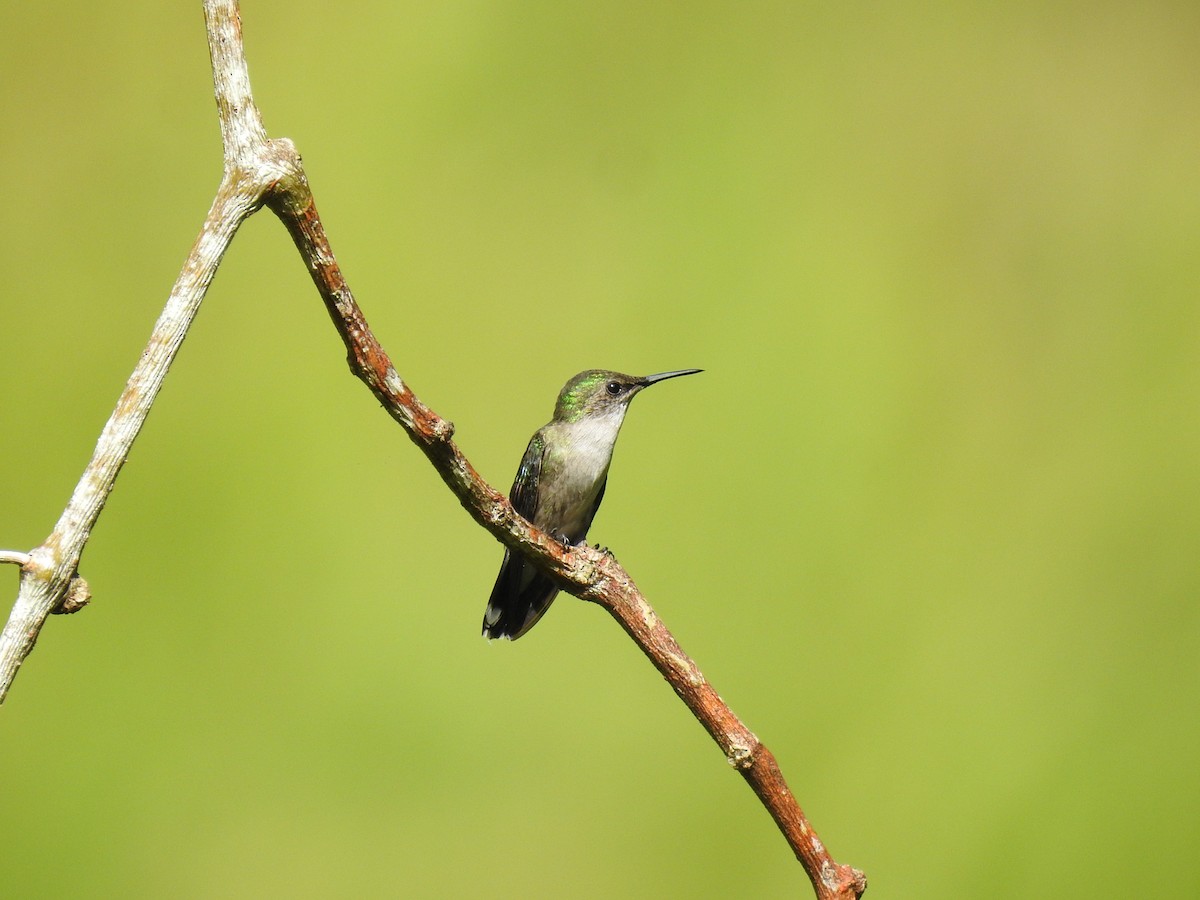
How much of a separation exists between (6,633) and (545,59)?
1.83m

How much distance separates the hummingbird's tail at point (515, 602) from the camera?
1720 millimetres

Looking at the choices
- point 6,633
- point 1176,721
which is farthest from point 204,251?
point 1176,721

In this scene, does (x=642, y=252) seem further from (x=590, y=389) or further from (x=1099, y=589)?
(x=1099, y=589)

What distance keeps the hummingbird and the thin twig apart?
64 centimetres

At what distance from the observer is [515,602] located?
1.75m

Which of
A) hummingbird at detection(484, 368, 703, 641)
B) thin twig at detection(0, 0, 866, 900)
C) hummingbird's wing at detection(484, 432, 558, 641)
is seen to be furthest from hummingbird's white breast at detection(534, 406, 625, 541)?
thin twig at detection(0, 0, 866, 900)

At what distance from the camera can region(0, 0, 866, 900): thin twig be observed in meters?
0.78

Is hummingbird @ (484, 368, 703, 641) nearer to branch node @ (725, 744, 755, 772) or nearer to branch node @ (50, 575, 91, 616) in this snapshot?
branch node @ (725, 744, 755, 772)

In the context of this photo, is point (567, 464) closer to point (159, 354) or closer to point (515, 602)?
point (515, 602)

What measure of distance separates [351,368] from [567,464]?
951 millimetres

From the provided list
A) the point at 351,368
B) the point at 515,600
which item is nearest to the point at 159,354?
the point at 351,368

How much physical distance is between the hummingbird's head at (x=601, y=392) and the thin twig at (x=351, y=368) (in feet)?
2.47

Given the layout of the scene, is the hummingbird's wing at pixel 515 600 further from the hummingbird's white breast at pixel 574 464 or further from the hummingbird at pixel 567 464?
the hummingbird's white breast at pixel 574 464

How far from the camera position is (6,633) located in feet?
2.51
